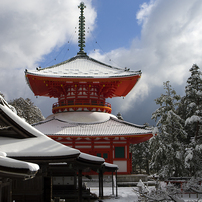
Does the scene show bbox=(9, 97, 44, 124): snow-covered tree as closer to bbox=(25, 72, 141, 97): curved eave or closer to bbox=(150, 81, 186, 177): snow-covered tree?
bbox=(25, 72, 141, 97): curved eave

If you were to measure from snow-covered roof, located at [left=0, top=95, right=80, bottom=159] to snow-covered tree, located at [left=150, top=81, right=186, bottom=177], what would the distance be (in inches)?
570

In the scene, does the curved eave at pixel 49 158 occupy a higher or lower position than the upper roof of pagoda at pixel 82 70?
lower

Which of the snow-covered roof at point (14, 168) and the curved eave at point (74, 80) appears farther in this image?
the curved eave at point (74, 80)

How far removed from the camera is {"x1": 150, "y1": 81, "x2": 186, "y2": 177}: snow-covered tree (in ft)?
73.3

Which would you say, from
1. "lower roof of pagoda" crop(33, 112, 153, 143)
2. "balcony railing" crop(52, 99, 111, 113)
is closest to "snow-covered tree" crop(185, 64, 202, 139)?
"lower roof of pagoda" crop(33, 112, 153, 143)

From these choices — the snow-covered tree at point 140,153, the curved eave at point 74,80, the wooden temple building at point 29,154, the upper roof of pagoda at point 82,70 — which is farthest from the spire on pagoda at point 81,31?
the wooden temple building at point 29,154

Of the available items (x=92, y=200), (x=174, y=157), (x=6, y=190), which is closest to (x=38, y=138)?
(x=6, y=190)

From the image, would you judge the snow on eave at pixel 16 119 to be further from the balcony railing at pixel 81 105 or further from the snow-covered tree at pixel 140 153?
the snow-covered tree at pixel 140 153

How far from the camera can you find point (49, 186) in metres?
11.8

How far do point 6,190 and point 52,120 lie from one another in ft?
72.6

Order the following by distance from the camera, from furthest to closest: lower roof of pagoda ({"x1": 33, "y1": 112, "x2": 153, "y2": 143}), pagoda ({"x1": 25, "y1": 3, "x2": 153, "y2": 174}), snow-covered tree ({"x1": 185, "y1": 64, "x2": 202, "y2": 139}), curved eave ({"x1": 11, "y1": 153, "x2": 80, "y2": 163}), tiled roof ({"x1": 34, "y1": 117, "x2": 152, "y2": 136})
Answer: pagoda ({"x1": 25, "y1": 3, "x2": 153, "y2": 174})
tiled roof ({"x1": 34, "y1": 117, "x2": 152, "y2": 136})
lower roof of pagoda ({"x1": 33, "y1": 112, "x2": 153, "y2": 143})
snow-covered tree ({"x1": 185, "y1": 64, "x2": 202, "y2": 139})
curved eave ({"x1": 11, "y1": 153, "x2": 80, "y2": 163})

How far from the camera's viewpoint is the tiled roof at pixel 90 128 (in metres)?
26.1

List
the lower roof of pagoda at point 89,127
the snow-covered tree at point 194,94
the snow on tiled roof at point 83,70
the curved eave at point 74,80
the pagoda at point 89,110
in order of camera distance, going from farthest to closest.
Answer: the snow on tiled roof at point 83,70, the curved eave at point 74,80, the pagoda at point 89,110, the lower roof of pagoda at point 89,127, the snow-covered tree at point 194,94

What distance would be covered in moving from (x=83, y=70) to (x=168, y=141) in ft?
47.0
